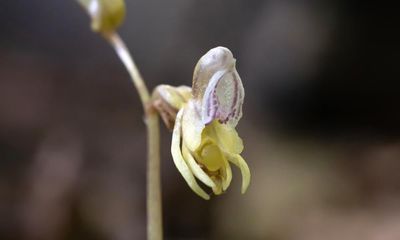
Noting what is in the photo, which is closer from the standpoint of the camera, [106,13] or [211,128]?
[211,128]

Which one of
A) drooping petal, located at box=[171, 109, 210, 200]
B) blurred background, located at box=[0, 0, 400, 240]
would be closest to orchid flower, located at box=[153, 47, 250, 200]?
drooping petal, located at box=[171, 109, 210, 200]

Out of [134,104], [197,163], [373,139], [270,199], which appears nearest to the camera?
[197,163]

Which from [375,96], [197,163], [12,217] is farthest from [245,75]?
[197,163]

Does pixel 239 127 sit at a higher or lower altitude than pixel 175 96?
higher

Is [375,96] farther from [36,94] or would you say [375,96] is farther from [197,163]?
[197,163]

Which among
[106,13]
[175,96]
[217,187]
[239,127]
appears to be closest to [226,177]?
[217,187]

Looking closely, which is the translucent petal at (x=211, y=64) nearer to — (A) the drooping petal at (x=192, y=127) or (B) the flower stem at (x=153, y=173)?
(A) the drooping petal at (x=192, y=127)

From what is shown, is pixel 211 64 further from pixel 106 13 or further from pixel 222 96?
pixel 106 13
